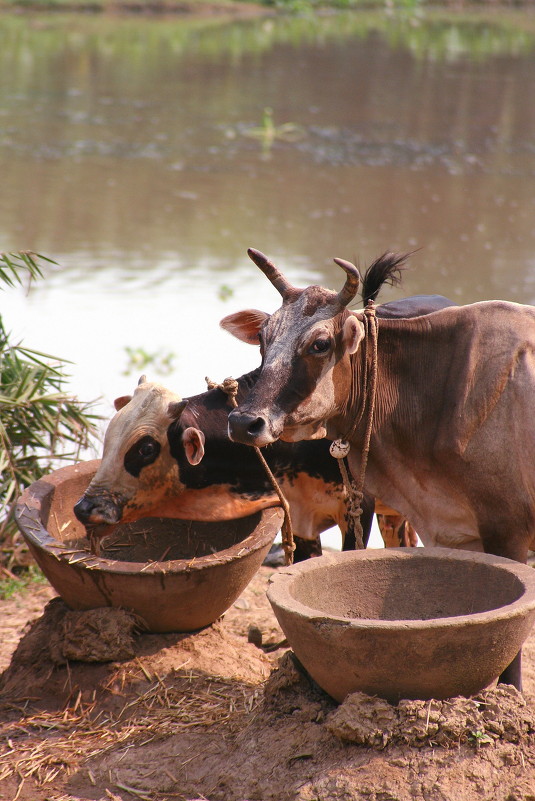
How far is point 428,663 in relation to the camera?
10.7 feet

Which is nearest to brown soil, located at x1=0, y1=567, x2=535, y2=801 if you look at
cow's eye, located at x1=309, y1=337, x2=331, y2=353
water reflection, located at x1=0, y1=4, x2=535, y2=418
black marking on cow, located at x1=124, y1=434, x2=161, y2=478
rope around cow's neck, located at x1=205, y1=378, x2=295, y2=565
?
rope around cow's neck, located at x1=205, y1=378, x2=295, y2=565

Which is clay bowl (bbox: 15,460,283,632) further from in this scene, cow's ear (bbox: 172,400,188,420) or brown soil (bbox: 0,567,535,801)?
cow's ear (bbox: 172,400,188,420)

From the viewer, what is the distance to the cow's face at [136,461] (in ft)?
14.5

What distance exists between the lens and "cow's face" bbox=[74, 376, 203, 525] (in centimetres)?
441

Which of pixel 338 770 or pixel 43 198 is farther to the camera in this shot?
pixel 43 198

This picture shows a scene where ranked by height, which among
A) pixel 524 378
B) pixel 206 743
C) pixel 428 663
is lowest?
pixel 206 743

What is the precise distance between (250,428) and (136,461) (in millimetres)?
1123

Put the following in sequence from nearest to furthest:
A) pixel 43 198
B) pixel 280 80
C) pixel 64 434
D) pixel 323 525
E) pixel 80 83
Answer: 1. pixel 323 525
2. pixel 64 434
3. pixel 43 198
4. pixel 80 83
5. pixel 280 80

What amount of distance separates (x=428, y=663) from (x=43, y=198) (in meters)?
10.7

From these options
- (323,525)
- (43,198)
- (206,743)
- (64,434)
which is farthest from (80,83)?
(206,743)

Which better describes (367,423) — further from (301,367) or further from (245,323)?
(245,323)

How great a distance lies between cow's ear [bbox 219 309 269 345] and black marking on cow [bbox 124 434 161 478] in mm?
606

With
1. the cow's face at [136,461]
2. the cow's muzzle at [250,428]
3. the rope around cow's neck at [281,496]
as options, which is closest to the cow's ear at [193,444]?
the cow's face at [136,461]

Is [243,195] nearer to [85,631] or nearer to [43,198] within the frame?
[43,198]
